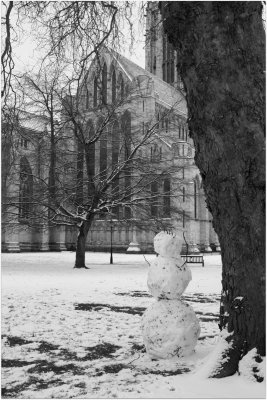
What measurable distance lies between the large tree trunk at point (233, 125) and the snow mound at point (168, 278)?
3.39ft

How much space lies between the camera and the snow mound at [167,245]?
530 cm

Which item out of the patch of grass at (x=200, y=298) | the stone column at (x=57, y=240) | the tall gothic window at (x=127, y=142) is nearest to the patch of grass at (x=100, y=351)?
the patch of grass at (x=200, y=298)

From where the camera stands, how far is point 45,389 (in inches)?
160

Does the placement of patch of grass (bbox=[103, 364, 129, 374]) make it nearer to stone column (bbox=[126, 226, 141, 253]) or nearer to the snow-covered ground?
the snow-covered ground

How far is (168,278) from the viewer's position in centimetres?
519

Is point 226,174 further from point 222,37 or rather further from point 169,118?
point 169,118

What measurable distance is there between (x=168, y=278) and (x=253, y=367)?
143 cm

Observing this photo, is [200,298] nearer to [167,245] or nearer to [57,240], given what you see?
[167,245]

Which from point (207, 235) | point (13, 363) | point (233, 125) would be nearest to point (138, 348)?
point (13, 363)

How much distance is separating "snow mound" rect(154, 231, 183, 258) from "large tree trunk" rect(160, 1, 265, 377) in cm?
111

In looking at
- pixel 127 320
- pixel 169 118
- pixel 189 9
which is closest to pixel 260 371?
pixel 189 9

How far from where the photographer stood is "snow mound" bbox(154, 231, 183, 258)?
17.4 feet

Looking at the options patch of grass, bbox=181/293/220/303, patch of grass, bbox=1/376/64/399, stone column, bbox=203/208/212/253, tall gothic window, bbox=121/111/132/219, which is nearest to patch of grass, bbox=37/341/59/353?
patch of grass, bbox=1/376/64/399

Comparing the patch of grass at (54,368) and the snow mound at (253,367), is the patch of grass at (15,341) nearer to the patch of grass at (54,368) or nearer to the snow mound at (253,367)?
the patch of grass at (54,368)
